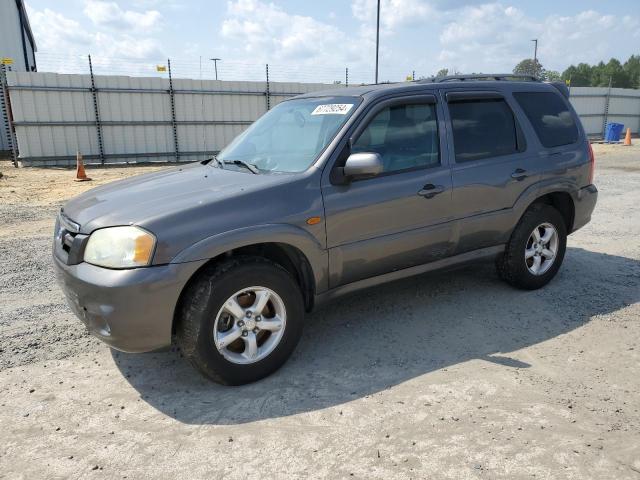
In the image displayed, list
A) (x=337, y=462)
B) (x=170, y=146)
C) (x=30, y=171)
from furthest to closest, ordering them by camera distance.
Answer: (x=170, y=146) → (x=30, y=171) → (x=337, y=462)

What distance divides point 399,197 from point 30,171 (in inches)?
563

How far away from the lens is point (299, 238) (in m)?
3.37

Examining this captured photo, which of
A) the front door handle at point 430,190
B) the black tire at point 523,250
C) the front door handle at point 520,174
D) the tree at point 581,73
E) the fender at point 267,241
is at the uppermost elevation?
the tree at point 581,73

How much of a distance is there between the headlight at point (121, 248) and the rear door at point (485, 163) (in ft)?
7.85

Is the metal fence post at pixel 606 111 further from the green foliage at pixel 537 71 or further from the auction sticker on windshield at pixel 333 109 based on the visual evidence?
the auction sticker on windshield at pixel 333 109

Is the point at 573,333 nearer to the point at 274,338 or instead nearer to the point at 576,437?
the point at 576,437

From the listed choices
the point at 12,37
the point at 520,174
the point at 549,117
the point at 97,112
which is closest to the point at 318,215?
the point at 520,174

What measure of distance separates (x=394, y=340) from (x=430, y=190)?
1169mm

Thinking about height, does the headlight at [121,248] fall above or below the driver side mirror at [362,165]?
below

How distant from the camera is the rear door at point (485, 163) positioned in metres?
4.22

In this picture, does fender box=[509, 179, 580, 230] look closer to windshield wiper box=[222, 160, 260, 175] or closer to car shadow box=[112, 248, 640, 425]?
car shadow box=[112, 248, 640, 425]

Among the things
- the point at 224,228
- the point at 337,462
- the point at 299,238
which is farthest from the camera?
the point at 299,238

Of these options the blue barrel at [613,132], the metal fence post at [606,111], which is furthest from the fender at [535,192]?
the metal fence post at [606,111]

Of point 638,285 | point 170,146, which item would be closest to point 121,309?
point 638,285
